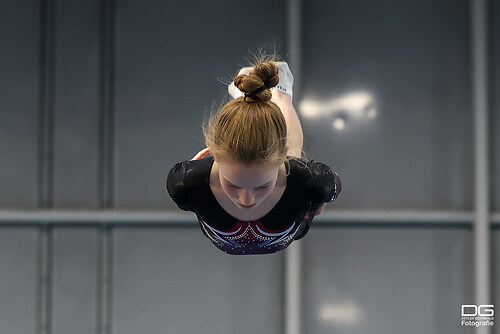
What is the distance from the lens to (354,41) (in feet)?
12.7

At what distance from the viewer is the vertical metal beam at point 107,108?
3.90 metres

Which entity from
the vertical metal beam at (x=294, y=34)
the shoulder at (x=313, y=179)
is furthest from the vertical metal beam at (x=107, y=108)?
the shoulder at (x=313, y=179)

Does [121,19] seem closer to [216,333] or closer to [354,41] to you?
[354,41]

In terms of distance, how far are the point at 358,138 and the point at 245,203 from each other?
2.54 m

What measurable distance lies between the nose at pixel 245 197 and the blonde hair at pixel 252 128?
4.1 inches

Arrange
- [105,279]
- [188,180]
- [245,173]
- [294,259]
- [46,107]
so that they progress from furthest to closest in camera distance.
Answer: [46,107], [105,279], [294,259], [188,180], [245,173]

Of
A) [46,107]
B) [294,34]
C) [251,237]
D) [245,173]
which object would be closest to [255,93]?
[245,173]

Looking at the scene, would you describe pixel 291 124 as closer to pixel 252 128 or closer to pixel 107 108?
pixel 252 128

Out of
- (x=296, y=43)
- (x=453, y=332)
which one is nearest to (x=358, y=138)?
(x=296, y=43)

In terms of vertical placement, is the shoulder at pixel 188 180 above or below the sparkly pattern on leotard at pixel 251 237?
above

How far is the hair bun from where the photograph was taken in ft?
4.74
